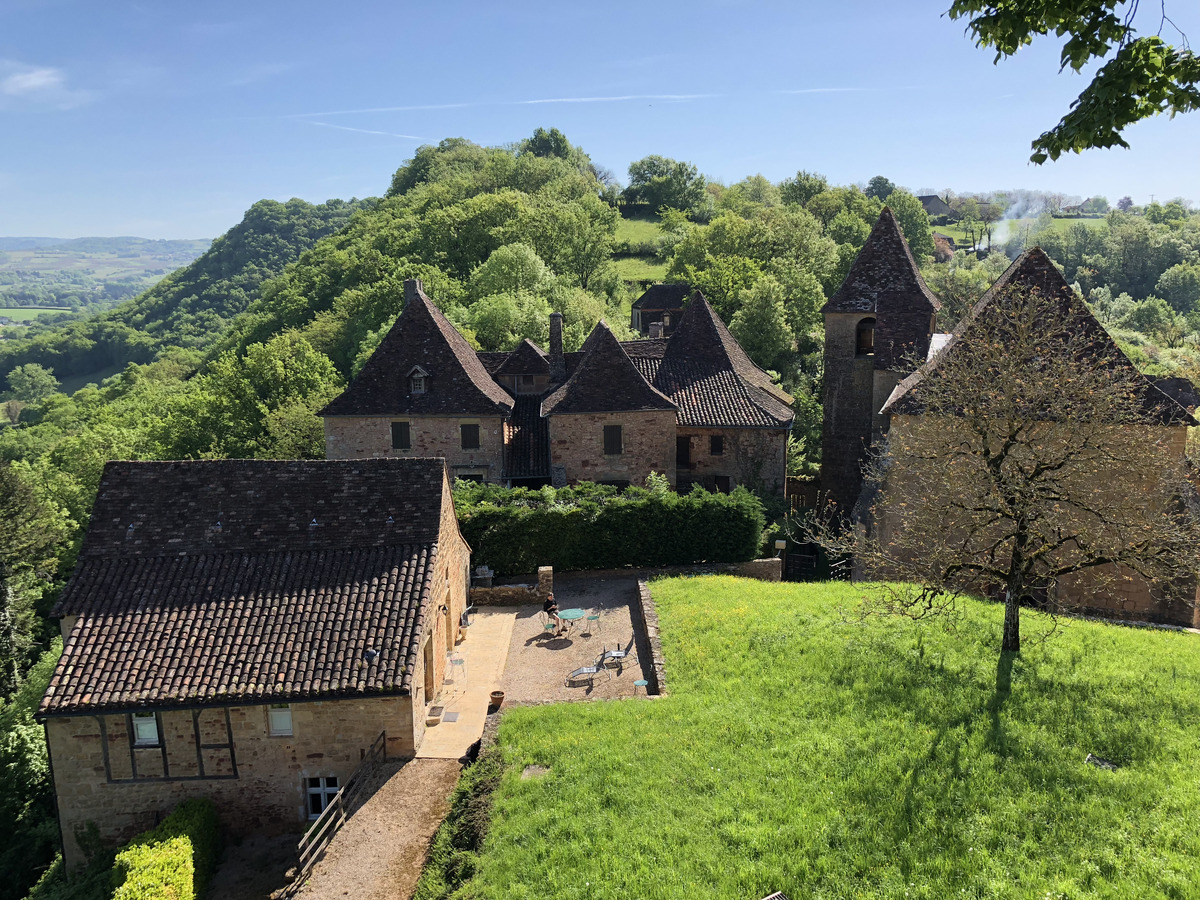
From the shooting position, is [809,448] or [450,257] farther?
[450,257]

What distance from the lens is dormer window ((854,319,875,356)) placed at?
33.1 meters

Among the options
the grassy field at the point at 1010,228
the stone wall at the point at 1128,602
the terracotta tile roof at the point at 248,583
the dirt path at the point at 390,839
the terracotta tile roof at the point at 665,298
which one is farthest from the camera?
the grassy field at the point at 1010,228

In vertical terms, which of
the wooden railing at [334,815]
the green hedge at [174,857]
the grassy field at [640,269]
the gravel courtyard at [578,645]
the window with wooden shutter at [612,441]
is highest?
the grassy field at [640,269]

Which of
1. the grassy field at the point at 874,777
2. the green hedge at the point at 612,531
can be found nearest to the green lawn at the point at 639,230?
the green hedge at the point at 612,531

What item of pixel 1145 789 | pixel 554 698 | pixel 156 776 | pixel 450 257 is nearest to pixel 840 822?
pixel 1145 789

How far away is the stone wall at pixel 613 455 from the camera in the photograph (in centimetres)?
3353

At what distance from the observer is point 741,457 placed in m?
34.7

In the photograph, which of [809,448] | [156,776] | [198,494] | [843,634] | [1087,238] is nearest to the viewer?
[156,776]

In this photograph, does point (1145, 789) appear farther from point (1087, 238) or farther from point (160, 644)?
point (1087, 238)

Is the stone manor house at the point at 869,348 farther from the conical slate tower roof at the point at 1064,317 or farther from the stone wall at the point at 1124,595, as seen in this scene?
the stone wall at the point at 1124,595

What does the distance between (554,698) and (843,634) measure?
265 inches

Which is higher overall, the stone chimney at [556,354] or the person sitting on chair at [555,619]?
the stone chimney at [556,354]

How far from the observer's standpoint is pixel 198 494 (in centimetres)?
2028

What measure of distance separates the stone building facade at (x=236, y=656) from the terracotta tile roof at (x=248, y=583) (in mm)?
38
